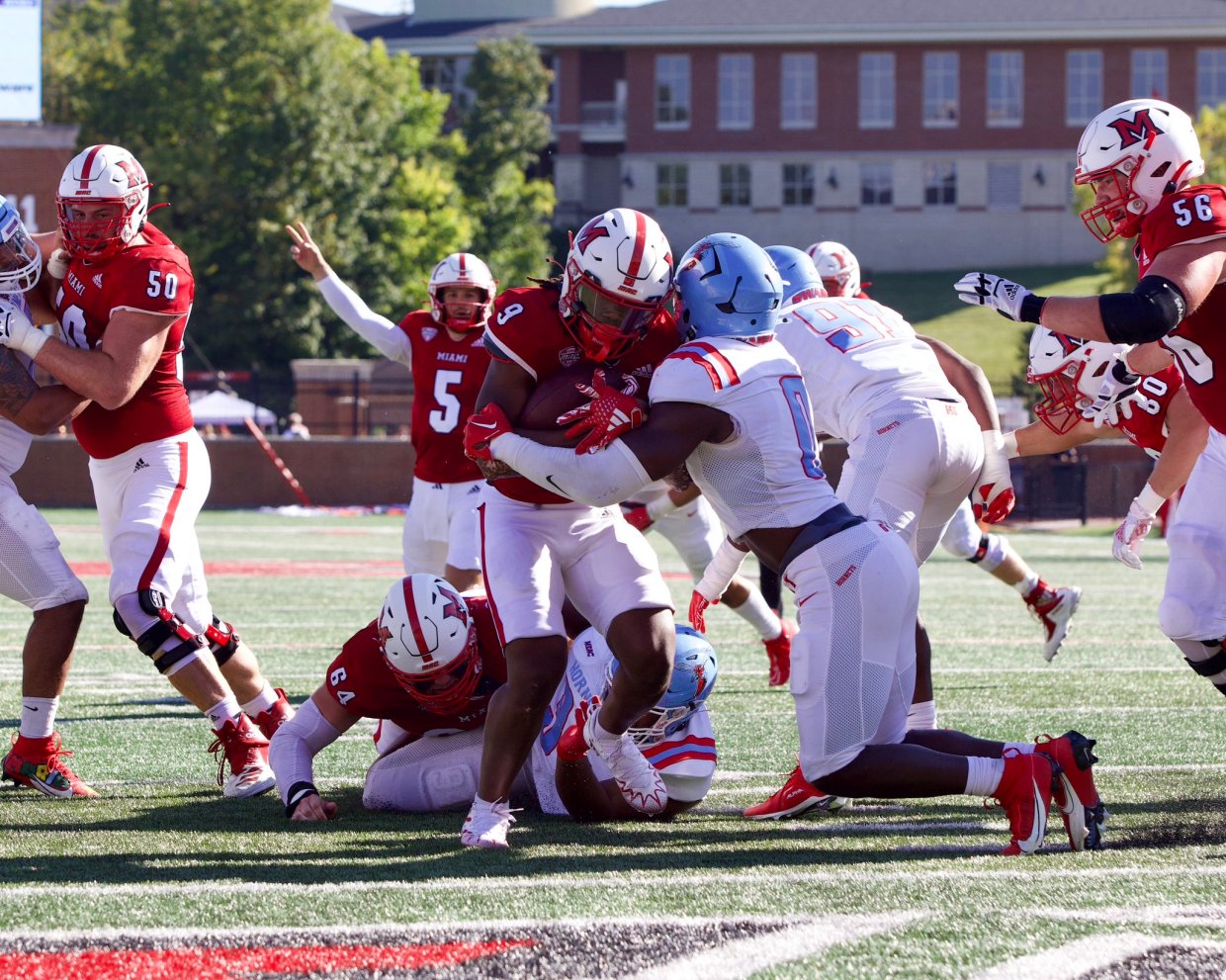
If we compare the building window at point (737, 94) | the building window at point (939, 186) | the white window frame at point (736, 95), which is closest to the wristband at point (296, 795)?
the white window frame at point (736, 95)

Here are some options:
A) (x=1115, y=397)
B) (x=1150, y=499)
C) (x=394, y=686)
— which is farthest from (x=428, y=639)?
(x=1150, y=499)

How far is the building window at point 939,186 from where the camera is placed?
193 feet

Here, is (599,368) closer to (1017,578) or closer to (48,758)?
(48,758)

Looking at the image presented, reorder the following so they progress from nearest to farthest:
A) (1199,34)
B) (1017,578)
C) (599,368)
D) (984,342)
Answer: (599,368) → (1017,578) → (984,342) → (1199,34)

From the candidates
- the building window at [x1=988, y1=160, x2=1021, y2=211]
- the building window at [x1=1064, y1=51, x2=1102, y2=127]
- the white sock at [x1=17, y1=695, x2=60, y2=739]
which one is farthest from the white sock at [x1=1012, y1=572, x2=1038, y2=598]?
the building window at [x1=988, y1=160, x2=1021, y2=211]

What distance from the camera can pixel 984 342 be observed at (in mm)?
49844

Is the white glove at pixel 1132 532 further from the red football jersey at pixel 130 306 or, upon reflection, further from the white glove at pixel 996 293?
the red football jersey at pixel 130 306

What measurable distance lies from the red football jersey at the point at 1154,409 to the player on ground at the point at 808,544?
6.67 feet

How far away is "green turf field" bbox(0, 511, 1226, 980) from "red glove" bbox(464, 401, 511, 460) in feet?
3.60

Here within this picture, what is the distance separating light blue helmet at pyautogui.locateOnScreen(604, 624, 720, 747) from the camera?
4.97 m

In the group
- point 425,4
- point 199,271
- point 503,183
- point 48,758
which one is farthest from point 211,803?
point 425,4

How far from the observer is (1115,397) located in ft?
20.2

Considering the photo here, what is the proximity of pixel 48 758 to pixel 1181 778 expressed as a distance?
3.80m

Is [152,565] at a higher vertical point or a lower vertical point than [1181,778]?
higher
